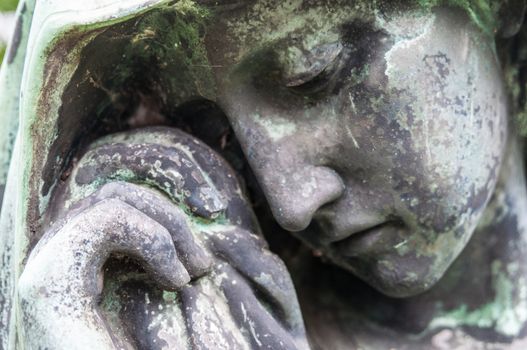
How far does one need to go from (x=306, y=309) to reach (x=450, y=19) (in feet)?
1.62

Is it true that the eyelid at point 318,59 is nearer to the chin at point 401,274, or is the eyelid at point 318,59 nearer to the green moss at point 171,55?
the green moss at point 171,55

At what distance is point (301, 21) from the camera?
86 cm

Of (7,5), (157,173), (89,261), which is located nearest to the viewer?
(89,261)

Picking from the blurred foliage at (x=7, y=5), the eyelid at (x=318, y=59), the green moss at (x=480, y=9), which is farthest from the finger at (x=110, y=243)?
the blurred foliage at (x=7, y=5)

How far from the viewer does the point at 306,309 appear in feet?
3.97

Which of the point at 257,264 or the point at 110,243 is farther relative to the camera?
the point at 257,264

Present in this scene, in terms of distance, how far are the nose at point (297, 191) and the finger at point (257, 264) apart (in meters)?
0.04

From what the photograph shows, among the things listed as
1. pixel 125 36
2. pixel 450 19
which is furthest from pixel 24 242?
pixel 450 19

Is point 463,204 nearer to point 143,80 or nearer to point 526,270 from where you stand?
point 526,270

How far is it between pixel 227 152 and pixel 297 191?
0.42 feet

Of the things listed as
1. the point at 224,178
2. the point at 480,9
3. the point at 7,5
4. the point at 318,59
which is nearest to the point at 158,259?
the point at 224,178

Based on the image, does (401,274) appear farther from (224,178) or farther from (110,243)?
(110,243)

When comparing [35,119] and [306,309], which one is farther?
[306,309]

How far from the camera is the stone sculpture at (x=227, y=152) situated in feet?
2.65
